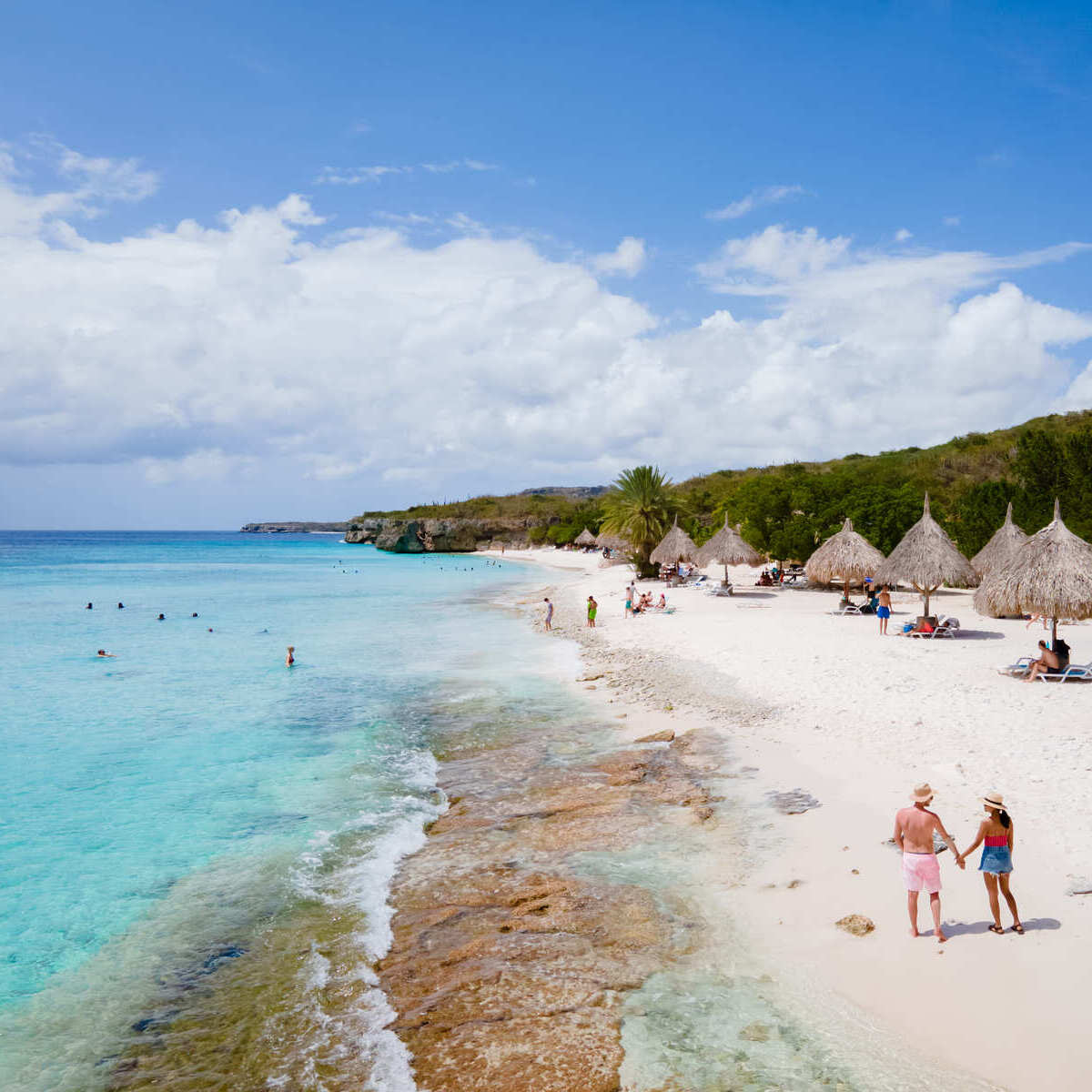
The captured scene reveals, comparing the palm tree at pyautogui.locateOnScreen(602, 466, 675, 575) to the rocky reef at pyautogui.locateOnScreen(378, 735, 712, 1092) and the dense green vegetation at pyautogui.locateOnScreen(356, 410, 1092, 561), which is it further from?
the rocky reef at pyautogui.locateOnScreen(378, 735, 712, 1092)

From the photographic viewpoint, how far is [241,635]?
29.3 m

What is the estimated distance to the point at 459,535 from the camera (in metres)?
106

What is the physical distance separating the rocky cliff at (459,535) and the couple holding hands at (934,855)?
97759 mm

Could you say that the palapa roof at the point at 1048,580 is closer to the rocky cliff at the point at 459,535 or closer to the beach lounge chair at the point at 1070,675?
the beach lounge chair at the point at 1070,675

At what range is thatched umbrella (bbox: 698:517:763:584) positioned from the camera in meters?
30.7

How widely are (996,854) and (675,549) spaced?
93.8 ft

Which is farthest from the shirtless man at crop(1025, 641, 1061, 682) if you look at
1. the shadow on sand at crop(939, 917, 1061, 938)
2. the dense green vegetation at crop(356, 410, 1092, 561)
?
the dense green vegetation at crop(356, 410, 1092, 561)

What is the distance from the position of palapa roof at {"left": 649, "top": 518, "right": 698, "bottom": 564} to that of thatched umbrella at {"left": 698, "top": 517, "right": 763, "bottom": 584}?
5.74ft

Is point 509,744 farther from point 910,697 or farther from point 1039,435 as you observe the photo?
point 1039,435

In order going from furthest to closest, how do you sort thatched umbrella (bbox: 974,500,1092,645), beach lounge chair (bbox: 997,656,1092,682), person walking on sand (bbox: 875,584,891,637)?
1. person walking on sand (bbox: 875,584,891,637)
2. thatched umbrella (bbox: 974,500,1092,645)
3. beach lounge chair (bbox: 997,656,1092,682)

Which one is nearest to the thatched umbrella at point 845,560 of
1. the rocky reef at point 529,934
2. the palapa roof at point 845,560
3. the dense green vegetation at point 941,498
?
the palapa roof at point 845,560

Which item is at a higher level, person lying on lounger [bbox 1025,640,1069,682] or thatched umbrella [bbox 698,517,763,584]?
thatched umbrella [bbox 698,517,763,584]

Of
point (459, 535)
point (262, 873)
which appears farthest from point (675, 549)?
point (459, 535)

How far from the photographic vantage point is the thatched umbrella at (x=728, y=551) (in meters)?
30.7
